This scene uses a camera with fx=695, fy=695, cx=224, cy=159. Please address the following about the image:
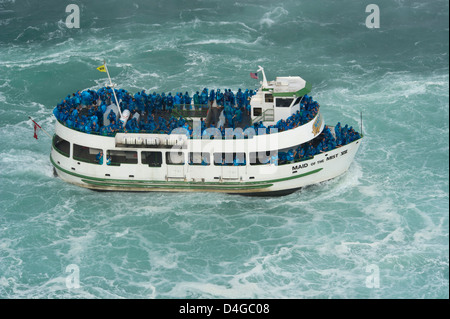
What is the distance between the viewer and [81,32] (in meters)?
64.4

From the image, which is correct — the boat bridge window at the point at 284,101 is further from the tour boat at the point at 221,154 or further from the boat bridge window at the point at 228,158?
the boat bridge window at the point at 228,158

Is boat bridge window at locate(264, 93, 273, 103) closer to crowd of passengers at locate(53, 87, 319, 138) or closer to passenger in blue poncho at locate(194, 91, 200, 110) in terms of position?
crowd of passengers at locate(53, 87, 319, 138)

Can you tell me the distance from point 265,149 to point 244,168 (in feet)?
5.64

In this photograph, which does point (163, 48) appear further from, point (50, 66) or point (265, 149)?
point (265, 149)

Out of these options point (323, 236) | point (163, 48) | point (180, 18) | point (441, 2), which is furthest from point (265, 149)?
point (441, 2)

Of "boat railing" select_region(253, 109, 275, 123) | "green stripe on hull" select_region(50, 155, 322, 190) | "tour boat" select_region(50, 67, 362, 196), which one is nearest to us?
"tour boat" select_region(50, 67, 362, 196)

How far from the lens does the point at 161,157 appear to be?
140 ft

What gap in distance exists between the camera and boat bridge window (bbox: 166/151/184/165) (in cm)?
4225

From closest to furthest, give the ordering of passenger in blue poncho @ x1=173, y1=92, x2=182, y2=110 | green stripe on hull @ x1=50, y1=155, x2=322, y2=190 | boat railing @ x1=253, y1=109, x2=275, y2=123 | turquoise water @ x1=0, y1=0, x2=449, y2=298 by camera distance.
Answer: turquoise water @ x1=0, y1=0, x2=449, y2=298
green stripe on hull @ x1=50, y1=155, x2=322, y2=190
boat railing @ x1=253, y1=109, x2=275, y2=123
passenger in blue poncho @ x1=173, y1=92, x2=182, y2=110

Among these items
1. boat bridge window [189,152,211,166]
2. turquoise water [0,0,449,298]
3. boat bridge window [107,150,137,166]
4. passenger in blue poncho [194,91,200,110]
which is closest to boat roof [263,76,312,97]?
passenger in blue poncho [194,91,200,110]

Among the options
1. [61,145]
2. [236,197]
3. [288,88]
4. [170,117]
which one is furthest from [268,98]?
[61,145]

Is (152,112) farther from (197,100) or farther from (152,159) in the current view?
(152,159)

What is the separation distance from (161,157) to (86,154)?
487cm

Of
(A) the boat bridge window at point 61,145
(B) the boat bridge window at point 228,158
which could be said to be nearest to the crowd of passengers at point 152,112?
(B) the boat bridge window at point 228,158
